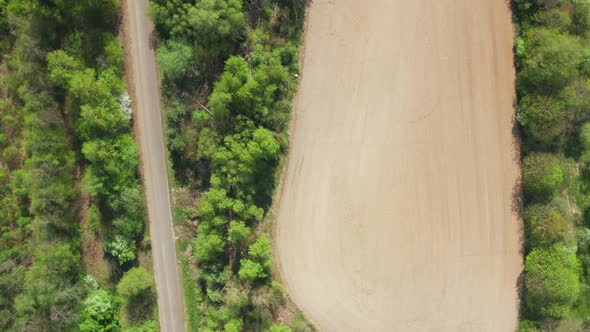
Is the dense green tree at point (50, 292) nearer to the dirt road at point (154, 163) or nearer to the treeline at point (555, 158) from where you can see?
the dirt road at point (154, 163)

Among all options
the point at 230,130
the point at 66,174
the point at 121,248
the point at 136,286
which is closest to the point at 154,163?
the point at 66,174

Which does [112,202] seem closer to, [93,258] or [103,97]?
[93,258]

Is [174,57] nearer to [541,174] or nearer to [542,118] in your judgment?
[542,118]

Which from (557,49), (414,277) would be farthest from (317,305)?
(557,49)

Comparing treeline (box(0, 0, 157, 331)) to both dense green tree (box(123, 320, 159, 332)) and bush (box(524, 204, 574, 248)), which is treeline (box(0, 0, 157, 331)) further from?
bush (box(524, 204, 574, 248))

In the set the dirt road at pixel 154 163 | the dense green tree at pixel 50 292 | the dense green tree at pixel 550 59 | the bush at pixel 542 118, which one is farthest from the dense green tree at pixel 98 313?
the dense green tree at pixel 550 59
